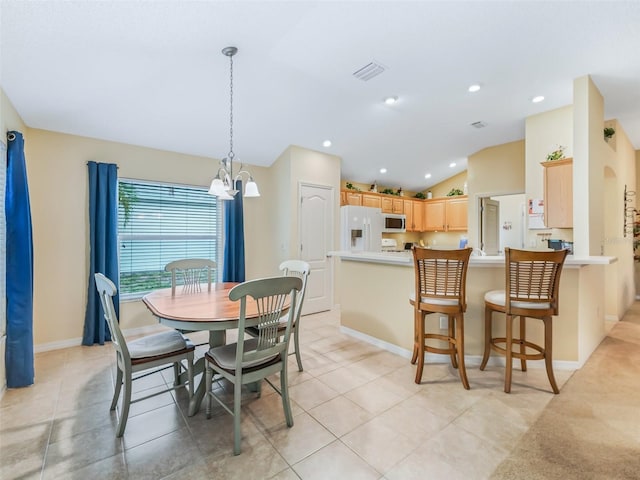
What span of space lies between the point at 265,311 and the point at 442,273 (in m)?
1.49

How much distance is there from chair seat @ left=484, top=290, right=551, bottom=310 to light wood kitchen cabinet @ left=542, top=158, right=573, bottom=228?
1.41 metres

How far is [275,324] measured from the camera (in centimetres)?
197

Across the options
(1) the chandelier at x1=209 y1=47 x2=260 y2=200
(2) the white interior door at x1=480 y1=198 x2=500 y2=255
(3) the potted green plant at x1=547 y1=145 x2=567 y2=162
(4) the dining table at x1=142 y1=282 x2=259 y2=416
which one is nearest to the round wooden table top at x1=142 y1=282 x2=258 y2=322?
(4) the dining table at x1=142 y1=282 x2=259 y2=416

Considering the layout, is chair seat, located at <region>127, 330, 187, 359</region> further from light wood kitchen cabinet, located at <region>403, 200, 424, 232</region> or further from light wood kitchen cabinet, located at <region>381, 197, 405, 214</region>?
light wood kitchen cabinet, located at <region>403, 200, 424, 232</region>

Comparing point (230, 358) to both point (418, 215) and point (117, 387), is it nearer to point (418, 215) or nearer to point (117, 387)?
point (117, 387)

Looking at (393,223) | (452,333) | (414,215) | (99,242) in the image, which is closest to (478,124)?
(393,223)

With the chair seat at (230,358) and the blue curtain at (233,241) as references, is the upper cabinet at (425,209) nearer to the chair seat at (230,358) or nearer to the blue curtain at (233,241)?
the blue curtain at (233,241)

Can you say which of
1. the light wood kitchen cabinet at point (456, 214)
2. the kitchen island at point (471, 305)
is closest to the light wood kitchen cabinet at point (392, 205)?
the light wood kitchen cabinet at point (456, 214)

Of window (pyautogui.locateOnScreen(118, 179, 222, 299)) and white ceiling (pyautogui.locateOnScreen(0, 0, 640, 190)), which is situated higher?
white ceiling (pyautogui.locateOnScreen(0, 0, 640, 190))

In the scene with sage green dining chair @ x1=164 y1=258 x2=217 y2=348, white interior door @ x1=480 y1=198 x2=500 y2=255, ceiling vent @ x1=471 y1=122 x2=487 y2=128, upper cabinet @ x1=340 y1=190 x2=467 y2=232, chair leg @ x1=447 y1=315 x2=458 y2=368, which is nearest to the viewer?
chair leg @ x1=447 y1=315 x2=458 y2=368

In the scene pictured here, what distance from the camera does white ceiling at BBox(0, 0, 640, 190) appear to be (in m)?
2.16

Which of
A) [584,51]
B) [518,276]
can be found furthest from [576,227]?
[584,51]

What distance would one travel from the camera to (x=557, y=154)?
3.61m

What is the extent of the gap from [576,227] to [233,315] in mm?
3622
